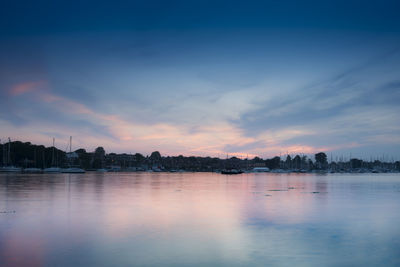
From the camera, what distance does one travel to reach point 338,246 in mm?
18141

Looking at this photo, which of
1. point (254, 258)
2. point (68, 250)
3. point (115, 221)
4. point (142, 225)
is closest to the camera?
point (254, 258)

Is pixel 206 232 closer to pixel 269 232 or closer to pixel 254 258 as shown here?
pixel 269 232

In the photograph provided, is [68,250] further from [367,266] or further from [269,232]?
[367,266]

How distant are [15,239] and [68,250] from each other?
13.2 ft

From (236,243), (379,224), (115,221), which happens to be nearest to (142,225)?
(115,221)

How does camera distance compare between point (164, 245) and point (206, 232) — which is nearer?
point (164, 245)

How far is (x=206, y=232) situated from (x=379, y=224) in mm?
12592

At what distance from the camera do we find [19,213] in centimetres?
2762

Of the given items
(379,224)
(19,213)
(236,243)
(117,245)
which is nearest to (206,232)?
(236,243)

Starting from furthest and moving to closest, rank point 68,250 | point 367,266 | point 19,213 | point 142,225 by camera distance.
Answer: point 19,213
point 142,225
point 68,250
point 367,266

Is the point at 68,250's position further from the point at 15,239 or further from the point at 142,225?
the point at 142,225

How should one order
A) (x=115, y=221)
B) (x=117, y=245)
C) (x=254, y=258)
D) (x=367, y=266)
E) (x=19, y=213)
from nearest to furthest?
(x=367, y=266), (x=254, y=258), (x=117, y=245), (x=115, y=221), (x=19, y=213)

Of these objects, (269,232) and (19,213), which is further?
(19,213)

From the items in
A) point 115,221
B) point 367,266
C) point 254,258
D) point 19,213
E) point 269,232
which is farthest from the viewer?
point 19,213
